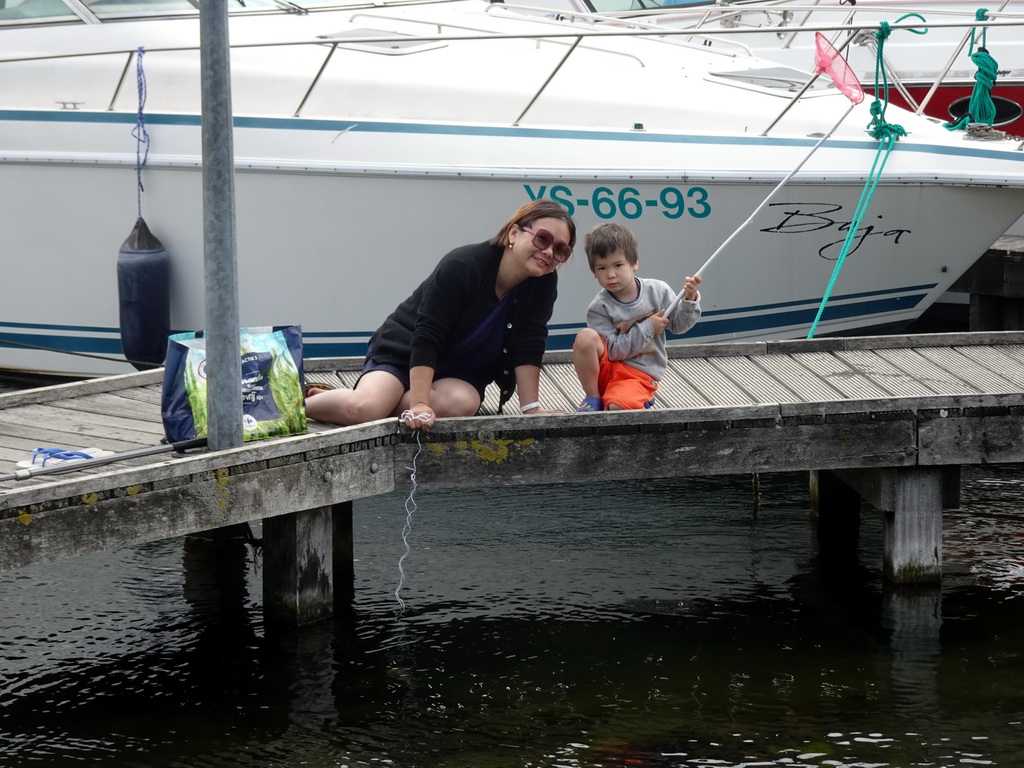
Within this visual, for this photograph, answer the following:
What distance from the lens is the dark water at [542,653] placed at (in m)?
4.59

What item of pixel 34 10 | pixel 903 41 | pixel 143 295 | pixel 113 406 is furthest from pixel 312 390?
pixel 903 41

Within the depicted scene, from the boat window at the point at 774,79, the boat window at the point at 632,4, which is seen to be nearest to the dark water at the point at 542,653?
the boat window at the point at 774,79

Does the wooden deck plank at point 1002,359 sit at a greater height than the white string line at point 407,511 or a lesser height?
greater

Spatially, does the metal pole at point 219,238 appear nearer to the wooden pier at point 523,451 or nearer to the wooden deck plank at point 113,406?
the wooden pier at point 523,451

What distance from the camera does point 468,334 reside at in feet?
16.9

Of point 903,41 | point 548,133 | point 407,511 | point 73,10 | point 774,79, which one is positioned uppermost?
point 903,41

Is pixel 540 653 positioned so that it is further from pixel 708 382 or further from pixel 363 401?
pixel 708 382

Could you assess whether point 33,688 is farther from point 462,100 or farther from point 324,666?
point 462,100

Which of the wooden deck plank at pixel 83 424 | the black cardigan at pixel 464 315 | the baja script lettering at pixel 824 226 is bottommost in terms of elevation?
the wooden deck plank at pixel 83 424

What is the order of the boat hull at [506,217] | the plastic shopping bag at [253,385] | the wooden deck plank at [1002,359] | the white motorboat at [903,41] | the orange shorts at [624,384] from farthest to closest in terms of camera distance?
the white motorboat at [903,41], the boat hull at [506,217], the wooden deck plank at [1002,359], the orange shorts at [624,384], the plastic shopping bag at [253,385]

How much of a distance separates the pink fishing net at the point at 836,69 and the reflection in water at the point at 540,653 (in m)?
2.09

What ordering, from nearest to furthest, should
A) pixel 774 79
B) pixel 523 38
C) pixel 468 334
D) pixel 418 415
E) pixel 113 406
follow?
pixel 418 415 → pixel 468 334 → pixel 113 406 → pixel 523 38 → pixel 774 79

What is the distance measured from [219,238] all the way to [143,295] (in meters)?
3.78

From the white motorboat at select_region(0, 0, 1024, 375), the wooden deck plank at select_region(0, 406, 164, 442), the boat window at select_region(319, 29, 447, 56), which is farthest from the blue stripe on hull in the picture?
the wooden deck plank at select_region(0, 406, 164, 442)
